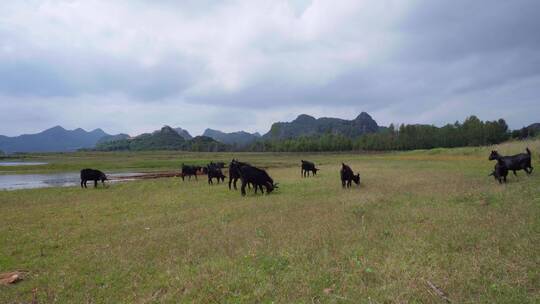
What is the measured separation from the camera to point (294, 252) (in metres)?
8.26

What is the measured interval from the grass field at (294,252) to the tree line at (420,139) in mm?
115142

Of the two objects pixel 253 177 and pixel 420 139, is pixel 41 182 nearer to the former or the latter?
pixel 253 177

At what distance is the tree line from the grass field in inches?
4533

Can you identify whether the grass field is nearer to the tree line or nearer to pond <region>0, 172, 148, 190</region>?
pond <region>0, 172, 148, 190</region>

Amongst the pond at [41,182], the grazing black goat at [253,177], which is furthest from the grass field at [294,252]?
the pond at [41,182]

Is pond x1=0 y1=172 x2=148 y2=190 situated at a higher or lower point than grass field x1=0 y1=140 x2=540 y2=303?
lower

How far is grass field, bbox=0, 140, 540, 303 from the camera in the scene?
243 inches

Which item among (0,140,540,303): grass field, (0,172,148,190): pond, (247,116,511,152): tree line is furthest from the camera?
(247,116,511,152): tree line

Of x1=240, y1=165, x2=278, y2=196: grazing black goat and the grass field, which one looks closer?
the grass field

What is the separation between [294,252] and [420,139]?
128331mm

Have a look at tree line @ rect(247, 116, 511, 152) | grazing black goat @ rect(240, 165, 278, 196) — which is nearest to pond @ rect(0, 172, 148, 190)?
grazing black goat @ rect(240, 165, 278, 196)

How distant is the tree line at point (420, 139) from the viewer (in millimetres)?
110812

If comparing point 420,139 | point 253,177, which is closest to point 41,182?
point 253,177

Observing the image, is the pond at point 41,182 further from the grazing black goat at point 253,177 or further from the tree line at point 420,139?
the tree line at point 420,139
